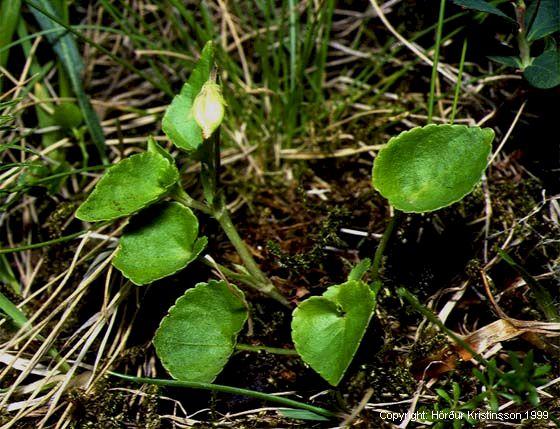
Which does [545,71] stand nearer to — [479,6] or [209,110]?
[479,6]

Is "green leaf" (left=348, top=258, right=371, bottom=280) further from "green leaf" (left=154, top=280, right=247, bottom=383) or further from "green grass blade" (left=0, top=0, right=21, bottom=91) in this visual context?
"green grass blade" (left=0, top=0, right=21, bottom=91)

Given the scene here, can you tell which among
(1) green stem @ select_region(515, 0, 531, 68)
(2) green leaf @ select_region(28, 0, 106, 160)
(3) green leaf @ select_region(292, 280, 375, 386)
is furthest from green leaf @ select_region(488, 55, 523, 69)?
(2) green leaf @ select_region(28, 0, 106, 160)

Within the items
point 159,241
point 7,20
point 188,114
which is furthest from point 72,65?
point 159,241

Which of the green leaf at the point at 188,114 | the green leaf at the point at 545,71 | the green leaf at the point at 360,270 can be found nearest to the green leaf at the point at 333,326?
the green leaf at the point at 360,270

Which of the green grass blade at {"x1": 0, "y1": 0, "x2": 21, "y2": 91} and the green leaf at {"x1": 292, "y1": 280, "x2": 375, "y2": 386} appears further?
the green grass blade at {"x1": 0, "y1": 0, "x2": 21, "y2": 91}

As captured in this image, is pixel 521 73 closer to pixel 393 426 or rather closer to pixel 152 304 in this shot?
pixel 393 426

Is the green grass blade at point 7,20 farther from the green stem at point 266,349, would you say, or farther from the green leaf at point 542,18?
the green leaf at point 542,18
